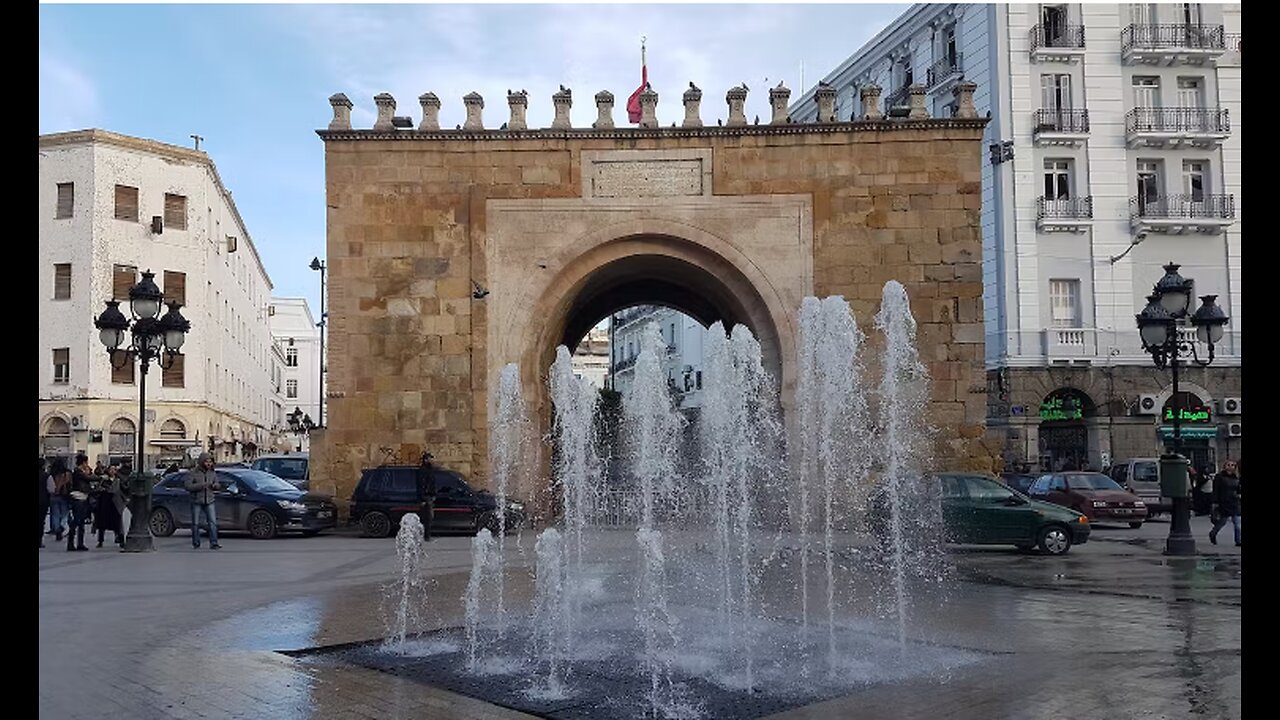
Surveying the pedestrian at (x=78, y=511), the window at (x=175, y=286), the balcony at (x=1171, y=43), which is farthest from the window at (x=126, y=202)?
the balcony at (x=1171, y=43)

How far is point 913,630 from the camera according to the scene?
780 centimetres

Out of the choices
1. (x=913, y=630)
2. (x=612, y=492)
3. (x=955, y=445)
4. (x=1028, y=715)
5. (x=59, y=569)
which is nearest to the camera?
(x=1028, y=715)

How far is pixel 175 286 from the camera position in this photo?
36.1m

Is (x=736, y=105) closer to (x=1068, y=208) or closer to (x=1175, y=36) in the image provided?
(x=1068, y=208)

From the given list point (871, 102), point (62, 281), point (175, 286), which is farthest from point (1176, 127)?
point (62, 281)

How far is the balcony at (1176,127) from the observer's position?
98.6 ft

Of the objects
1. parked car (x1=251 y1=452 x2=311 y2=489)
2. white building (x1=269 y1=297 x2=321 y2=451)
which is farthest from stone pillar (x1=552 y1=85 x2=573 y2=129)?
white building (x1=269 y1=297 x2=321 y2=451)

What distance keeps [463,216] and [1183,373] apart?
21.5 m

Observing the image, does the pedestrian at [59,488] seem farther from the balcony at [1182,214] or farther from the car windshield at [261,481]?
the balcony at [1182,214]

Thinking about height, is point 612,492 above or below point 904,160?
below

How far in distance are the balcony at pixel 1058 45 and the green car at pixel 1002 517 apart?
2013 cm

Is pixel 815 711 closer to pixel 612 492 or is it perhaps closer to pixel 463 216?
pixel 463 216
